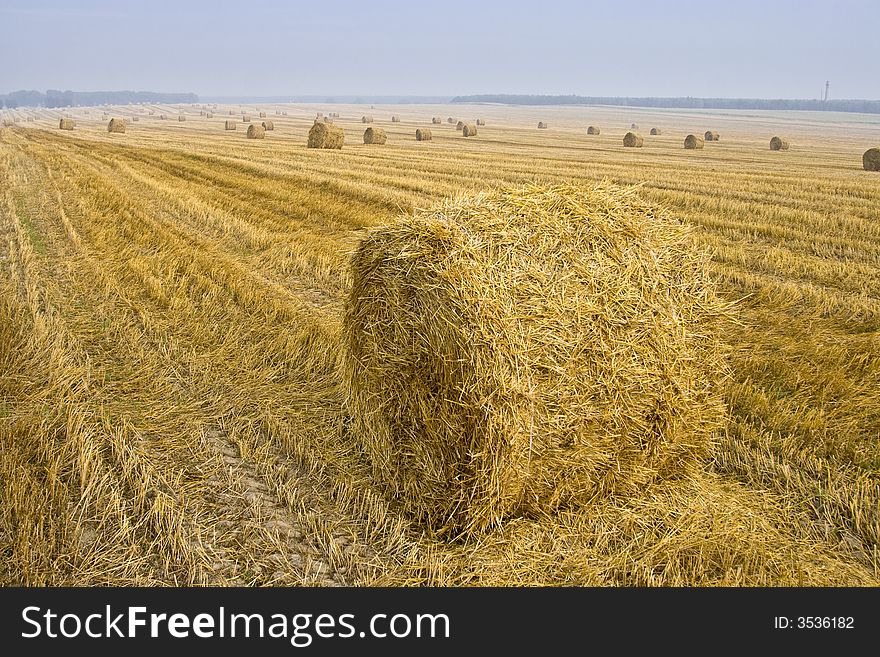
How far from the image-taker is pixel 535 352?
161 inches

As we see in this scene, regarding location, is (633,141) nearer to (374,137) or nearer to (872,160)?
(374,137)

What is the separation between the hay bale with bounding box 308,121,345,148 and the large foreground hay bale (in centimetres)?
2677

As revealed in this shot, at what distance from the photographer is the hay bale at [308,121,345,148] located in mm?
30359

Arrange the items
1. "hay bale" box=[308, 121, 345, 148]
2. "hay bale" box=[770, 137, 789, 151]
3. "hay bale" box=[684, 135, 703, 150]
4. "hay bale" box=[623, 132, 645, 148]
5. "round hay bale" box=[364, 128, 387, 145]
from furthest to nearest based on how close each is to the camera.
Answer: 1. "hay bale" box=[770, 137, 789, 151]
2. "hay bale" box=[623, 132, 645, 148]
3. "hay bale" box=[684, 135, 703, 150]
4. "round hay bale" box=[364, 128, 387, 145]
5. "hay bale" box=[308, 121, 345, 148]

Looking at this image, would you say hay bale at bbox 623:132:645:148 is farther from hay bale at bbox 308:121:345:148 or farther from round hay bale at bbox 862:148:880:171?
hay bale at bbox 308:121:345:148

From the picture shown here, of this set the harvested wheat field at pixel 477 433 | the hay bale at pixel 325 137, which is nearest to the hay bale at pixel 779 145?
the hay bale at pixel 325 137

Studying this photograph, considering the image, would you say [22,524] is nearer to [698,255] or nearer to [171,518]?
[171,518]

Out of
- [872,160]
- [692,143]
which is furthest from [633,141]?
[872,160]

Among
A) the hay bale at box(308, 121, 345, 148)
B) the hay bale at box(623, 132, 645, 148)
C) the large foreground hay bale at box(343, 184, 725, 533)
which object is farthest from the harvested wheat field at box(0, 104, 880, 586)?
the hay bale at box(623, 132, 645, 148)

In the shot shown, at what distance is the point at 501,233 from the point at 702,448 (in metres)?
2.11

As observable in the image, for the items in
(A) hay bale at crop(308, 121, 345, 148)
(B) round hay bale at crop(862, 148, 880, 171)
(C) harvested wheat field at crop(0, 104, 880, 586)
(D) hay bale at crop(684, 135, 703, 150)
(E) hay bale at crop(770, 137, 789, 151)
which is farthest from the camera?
(E) hay bale at crop(770, 137, 789, 151)

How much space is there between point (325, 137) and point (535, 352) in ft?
91.7

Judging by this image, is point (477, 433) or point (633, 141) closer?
point (477, 433)

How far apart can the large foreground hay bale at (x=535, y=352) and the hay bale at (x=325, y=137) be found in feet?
87.8
